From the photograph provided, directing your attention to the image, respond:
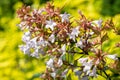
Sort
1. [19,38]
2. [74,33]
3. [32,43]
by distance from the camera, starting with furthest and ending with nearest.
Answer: [19,38] < [32,43] < [74,33]

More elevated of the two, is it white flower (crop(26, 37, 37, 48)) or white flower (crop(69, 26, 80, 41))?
white flower (crop(26, 37, 37, 48))

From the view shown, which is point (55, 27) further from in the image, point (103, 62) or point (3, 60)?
point (3, 60)

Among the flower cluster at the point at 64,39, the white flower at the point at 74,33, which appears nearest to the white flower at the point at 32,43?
the flower cluster at the point at 64,39

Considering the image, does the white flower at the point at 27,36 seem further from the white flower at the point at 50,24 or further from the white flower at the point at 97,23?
the white flower at the point at 97,23

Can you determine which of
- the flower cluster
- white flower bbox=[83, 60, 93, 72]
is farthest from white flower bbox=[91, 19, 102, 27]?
white flower bbox=[83, 60, 93, 72]

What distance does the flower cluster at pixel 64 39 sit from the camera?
1565mm

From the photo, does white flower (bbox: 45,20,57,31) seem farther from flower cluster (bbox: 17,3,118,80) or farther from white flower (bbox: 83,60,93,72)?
white flower (bbox: 83,60,93,72)

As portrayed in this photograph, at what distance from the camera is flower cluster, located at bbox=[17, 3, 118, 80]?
1.57 meters

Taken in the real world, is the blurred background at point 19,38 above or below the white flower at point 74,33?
above

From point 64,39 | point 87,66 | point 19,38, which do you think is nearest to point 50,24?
point 64,39

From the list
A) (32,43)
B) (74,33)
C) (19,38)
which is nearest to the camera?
(74,33)

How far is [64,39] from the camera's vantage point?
5.24 ft

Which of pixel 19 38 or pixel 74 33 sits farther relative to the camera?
pixel 19 38

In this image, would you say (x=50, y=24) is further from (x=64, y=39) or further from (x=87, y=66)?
(x=87, y=66)
